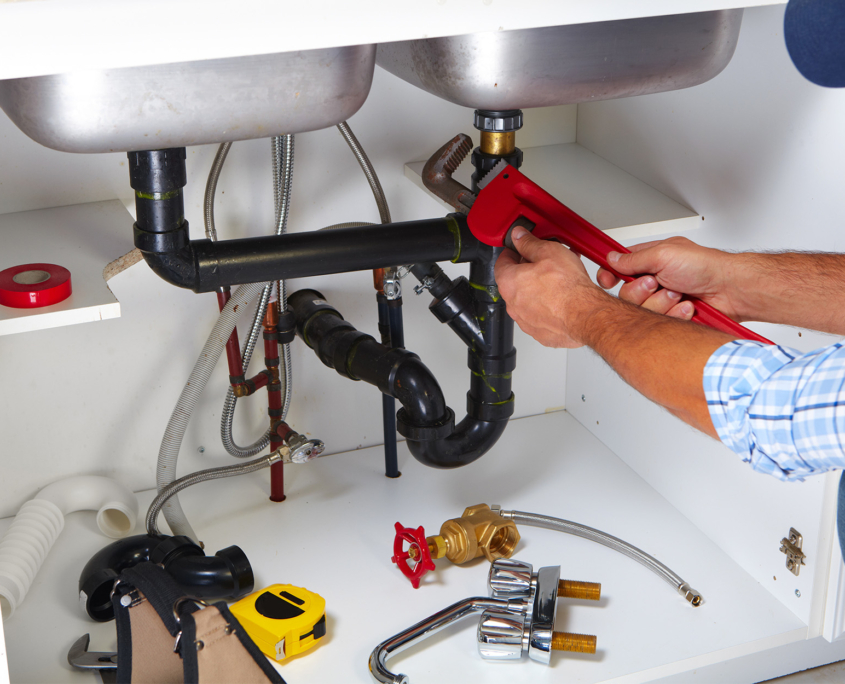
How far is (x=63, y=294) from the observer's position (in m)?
0.87

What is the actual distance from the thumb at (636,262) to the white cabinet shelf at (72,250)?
49 cm

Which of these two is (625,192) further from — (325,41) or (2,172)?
(2,172)

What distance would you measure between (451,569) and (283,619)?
0.82 ft

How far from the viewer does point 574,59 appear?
2.68ft

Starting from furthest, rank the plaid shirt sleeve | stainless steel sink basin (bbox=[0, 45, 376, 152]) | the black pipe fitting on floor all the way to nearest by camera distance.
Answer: the black pipe fitting on floor, stainless steel sink basin (bbox=[0, 45, 376, 152]), the plaid shirt sleeve

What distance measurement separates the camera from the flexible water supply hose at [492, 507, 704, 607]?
1135 millimetres

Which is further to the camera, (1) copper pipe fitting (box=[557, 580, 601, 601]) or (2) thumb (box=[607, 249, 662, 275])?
(1) copper pipe fitting (box=[557, 580, 601, 601])

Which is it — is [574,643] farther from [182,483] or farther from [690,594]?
[182,483]

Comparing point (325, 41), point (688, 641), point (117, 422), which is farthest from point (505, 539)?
point (325, 41)

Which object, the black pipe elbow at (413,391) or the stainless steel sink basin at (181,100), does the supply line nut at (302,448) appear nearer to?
the black pipe elbow at (413,391)

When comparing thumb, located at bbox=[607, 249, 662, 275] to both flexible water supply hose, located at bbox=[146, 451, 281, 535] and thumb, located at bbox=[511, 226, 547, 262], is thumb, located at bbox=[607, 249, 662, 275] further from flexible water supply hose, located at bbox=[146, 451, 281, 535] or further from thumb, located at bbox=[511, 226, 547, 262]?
flexible water supply hose, located at bbox=[146, 451, 281, 535]

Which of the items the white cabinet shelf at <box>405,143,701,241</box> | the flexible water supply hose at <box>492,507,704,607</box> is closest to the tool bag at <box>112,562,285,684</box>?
the flexible water supply hose at <box>492,507,704,607</box>

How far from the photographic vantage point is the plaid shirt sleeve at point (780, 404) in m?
0.54

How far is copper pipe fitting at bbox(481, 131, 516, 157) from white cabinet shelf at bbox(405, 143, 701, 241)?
0.55 feet
